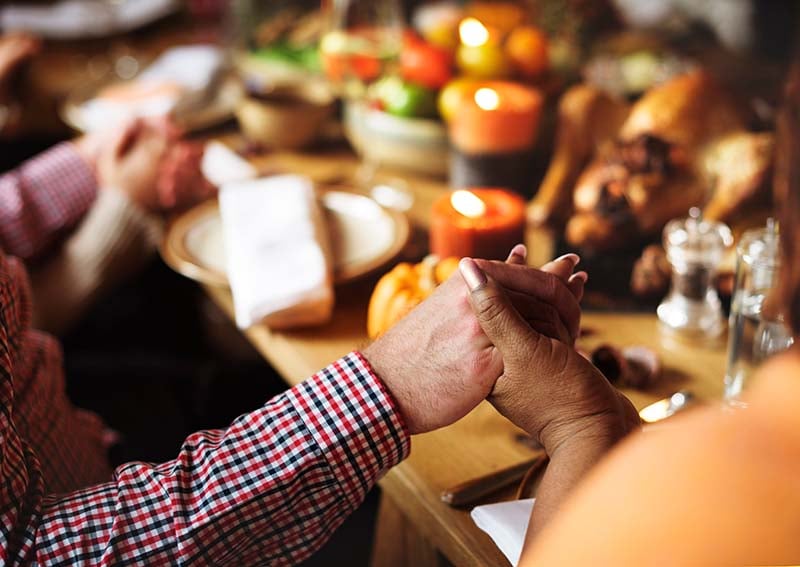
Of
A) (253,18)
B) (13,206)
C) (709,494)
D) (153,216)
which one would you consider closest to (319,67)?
(253,18)

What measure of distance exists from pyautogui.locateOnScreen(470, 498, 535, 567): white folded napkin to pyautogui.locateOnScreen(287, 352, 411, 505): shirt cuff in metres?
0.09

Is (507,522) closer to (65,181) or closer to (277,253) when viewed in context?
(277,253)

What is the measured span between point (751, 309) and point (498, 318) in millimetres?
338

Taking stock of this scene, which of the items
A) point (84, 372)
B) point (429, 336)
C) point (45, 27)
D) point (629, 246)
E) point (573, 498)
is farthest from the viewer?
point (45, 27)

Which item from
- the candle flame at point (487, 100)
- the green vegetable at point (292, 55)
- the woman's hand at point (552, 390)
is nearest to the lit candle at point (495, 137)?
the candle flame at point (487, 100)

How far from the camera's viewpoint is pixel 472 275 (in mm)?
725

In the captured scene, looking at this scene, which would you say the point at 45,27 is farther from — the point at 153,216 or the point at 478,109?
the point at 478,109

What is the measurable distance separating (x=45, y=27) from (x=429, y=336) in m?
2.11

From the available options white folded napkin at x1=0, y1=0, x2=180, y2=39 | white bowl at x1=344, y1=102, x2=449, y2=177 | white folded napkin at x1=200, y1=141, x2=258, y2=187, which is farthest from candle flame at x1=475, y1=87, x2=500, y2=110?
white folded napkin at x1=0, y1=0, x2=180, y2=39

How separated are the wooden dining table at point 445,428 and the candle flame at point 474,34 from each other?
30 cm

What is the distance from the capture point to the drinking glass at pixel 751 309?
0.88 metres

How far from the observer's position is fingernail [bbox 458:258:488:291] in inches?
28.3

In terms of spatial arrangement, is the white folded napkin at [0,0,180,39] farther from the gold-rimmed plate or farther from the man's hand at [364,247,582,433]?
the man's hand at [364,247,582,433]

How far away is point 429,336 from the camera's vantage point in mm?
749
